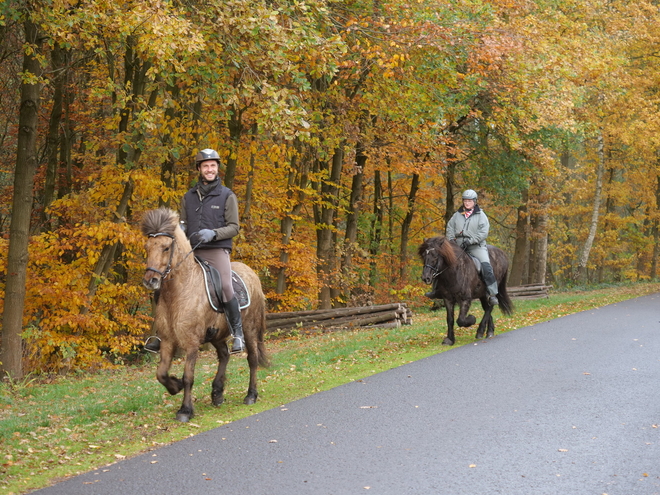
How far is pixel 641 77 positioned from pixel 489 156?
10028 millimetres

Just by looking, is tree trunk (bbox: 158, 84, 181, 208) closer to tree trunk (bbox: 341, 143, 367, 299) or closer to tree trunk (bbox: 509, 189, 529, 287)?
tree trunk (bbox: 341, 143, 367, 299)

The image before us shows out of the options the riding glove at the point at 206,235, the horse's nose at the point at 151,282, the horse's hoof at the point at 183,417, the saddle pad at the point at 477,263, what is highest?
the riding glove at the point at 206,235

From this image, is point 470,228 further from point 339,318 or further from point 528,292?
point 528,292

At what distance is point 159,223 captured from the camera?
756cm

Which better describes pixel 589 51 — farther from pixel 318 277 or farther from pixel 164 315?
pixel 164 315

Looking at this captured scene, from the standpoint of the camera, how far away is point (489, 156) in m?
26.7

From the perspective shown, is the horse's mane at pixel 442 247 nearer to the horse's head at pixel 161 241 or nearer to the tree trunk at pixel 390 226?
the horse's head at pixel 161 241

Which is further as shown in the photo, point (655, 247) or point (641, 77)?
point (655, 247)

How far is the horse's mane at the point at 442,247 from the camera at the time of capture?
42.9ft

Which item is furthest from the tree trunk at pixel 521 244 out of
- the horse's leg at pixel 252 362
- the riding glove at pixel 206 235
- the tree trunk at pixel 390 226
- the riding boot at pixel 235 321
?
the riding glove at pixel 206 235

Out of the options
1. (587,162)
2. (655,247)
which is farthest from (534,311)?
(655,247)

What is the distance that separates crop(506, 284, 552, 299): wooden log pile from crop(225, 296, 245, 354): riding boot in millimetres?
18529

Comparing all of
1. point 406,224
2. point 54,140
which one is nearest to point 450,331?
point 54,140

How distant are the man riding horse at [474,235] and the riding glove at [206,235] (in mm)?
6712
